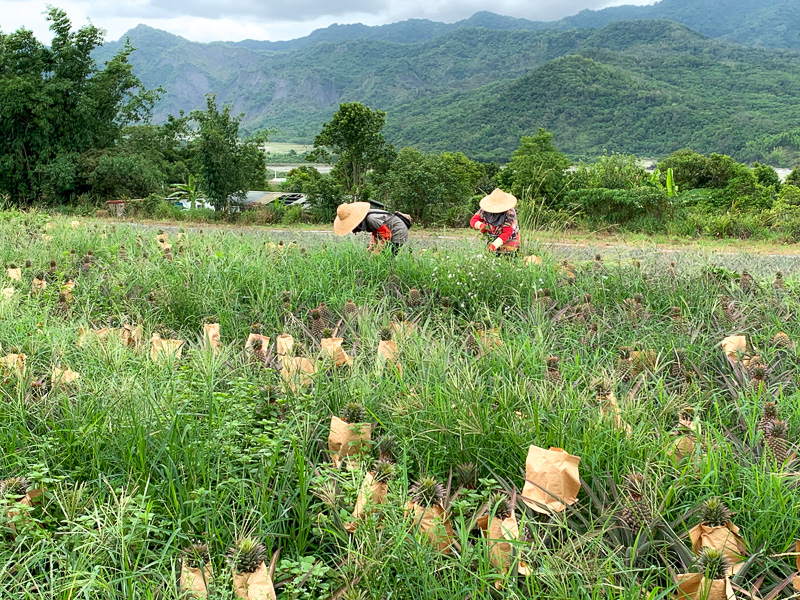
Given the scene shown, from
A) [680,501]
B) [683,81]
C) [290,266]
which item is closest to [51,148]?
[290,266]

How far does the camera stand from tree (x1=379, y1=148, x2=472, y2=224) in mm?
13898

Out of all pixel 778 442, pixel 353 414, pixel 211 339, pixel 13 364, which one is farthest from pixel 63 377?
pixel 778 442

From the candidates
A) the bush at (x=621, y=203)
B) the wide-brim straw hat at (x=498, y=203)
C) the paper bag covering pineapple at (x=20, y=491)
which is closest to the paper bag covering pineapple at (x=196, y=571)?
the paper bag covering pineapple at (x=20, y=491)

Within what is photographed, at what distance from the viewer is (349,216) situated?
5484 millimetres

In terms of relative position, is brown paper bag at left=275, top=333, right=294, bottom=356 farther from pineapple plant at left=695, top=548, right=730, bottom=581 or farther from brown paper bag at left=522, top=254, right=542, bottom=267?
brown paper bag at left=522, top=254, right=542, bottom=267

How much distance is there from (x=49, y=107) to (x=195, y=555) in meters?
20.7

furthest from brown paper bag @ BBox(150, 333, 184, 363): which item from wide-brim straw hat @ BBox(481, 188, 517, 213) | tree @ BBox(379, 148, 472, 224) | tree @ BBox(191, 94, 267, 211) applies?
tree @ BBox(191, 94, 267, 211)

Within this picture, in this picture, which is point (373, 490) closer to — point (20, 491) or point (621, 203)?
point (20, 491)

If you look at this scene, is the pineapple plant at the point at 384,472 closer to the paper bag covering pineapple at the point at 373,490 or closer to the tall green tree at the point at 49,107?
the paper bag covering pineapple at the point at 373,490

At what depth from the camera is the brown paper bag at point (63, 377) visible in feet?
7.19

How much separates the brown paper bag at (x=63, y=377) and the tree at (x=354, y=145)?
15888 mm

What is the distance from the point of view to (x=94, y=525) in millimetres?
1579

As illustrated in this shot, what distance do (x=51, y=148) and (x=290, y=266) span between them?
18.1 m

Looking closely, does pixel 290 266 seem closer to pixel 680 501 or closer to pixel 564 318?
pixel 564 318
